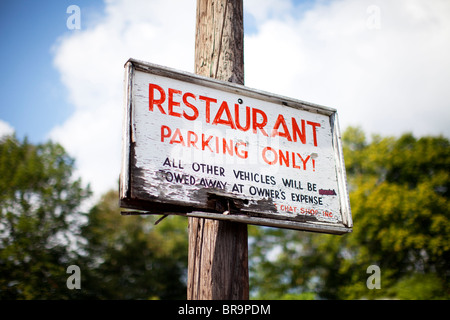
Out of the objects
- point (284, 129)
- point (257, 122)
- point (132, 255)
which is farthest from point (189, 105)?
point (132, 255)

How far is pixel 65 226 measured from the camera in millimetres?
23531

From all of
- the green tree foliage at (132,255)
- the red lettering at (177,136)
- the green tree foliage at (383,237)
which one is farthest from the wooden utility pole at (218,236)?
the green tree foliage at (132,255)

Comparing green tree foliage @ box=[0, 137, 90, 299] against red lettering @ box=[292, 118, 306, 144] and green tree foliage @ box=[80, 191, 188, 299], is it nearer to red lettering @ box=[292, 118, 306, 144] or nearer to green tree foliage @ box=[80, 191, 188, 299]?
green tree foliage @ box=[80, 191, 188, 299]

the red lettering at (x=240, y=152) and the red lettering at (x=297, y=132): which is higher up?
the red lettering at (x=297, y=132)

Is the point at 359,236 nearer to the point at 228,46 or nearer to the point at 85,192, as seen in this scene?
the point at 85,192

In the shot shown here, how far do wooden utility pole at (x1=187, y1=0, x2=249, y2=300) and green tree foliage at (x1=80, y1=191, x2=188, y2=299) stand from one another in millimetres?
22069

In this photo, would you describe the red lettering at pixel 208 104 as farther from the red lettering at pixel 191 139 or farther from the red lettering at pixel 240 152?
the red lettering at pixel 240 152

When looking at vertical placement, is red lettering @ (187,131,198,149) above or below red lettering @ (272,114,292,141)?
below

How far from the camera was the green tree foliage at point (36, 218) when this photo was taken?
2062cm

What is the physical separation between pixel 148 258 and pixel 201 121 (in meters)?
25.4

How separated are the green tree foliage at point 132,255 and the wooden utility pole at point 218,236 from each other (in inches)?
869

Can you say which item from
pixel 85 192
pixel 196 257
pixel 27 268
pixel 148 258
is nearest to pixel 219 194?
pixel 196 257

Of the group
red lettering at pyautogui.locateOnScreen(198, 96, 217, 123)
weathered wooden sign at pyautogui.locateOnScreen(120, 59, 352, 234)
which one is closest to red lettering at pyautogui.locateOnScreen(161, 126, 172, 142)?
weathered wooden sign at pyautogui.locateOnScreen(120, 59, 352, 234)

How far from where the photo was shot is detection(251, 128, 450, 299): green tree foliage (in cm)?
2159
